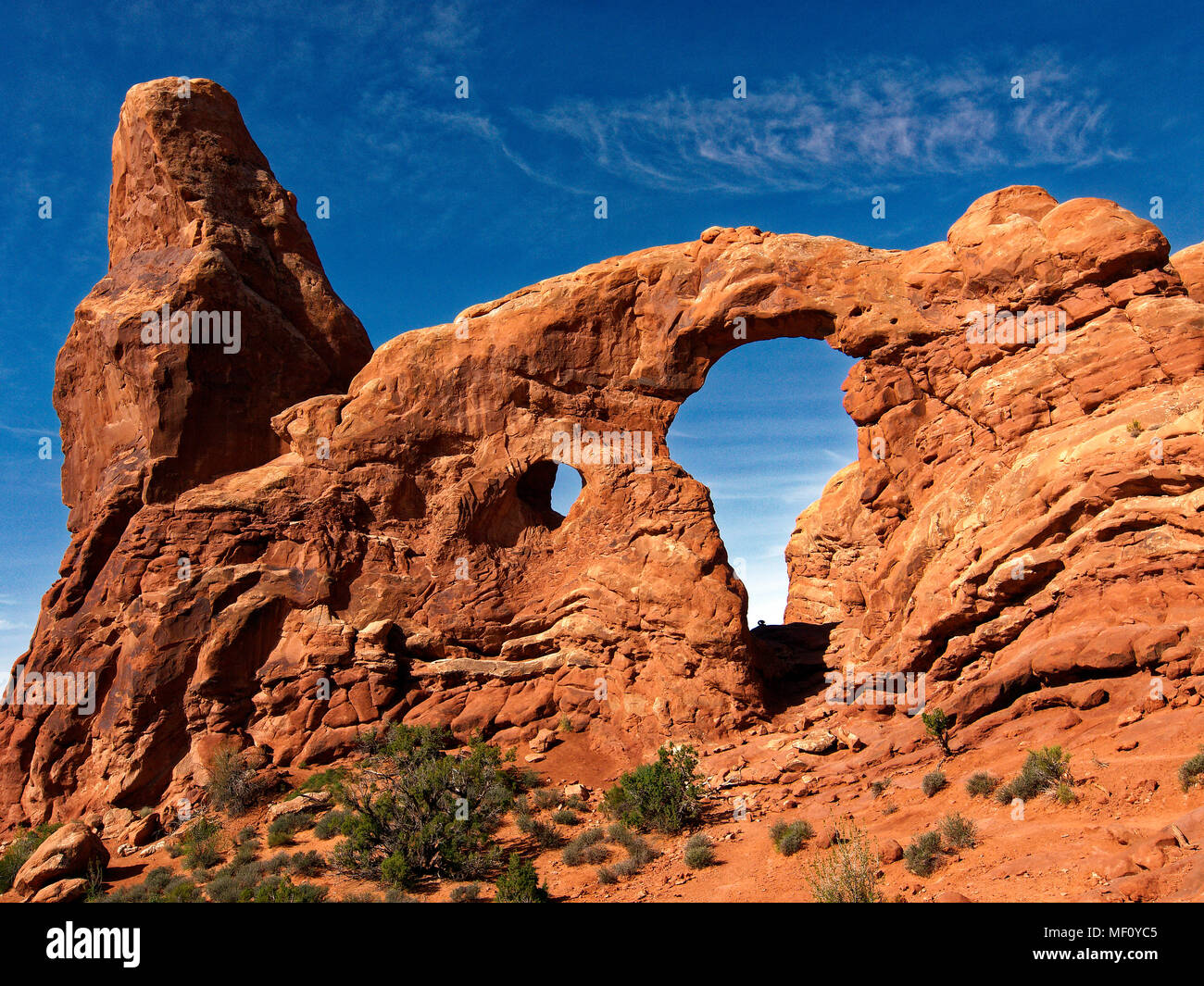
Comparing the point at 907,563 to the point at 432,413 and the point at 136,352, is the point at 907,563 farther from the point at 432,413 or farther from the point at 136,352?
the point at 136,352

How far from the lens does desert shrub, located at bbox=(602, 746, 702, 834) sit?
13.7 m

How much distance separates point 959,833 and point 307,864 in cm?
1051

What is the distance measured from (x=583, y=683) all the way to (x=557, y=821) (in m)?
4.23

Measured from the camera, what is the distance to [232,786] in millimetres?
17047

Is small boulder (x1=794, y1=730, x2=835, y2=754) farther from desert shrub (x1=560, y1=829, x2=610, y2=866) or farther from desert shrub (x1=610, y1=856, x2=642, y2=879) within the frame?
desert shrub (x1=610, y1=856, x2=642, y2=879)

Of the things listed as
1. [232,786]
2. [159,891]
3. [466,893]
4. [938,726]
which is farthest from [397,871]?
[938,726]

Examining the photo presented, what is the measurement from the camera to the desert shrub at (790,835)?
11609 millimetres

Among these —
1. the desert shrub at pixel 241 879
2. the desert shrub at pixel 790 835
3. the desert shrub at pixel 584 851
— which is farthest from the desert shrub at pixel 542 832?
the desert shrub at pixel 241 879

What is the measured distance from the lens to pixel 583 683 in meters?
18.6

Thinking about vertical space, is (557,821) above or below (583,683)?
below

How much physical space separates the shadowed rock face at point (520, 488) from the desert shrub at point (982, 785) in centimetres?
288
